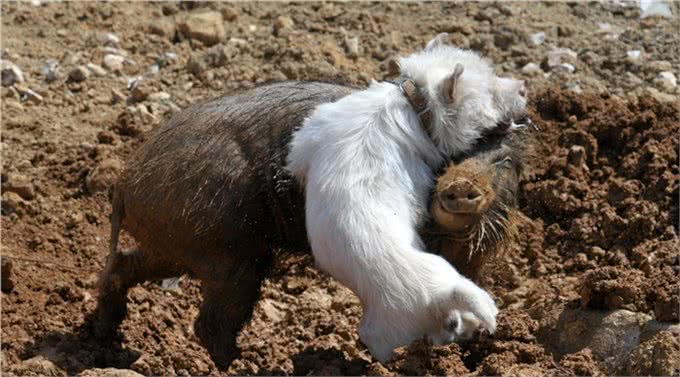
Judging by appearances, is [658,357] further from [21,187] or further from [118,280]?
[21,187]

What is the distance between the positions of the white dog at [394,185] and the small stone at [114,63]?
3.35 metres

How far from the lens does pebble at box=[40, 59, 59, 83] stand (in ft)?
27.2

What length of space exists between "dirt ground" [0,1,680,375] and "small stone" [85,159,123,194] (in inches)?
0.4

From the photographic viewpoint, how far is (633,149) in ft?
22.5

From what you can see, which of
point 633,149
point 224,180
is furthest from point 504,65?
point 224,180

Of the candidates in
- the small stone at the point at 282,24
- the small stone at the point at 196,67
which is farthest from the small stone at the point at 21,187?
the small stone at the point at 282,24

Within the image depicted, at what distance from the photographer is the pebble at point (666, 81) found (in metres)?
7.66

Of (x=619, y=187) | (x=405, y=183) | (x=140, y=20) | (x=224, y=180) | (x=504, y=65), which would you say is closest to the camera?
(x=405, y=183)

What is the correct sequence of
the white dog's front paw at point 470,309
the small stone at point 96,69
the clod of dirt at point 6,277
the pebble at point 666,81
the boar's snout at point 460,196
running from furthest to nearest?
1. the small stone at point 96,69
2. the pebble at point 666,81
3. the clod of dirt at point 6,277
4. the boar's snout at point 460,196
5. the white dog's front paw at point 470,309

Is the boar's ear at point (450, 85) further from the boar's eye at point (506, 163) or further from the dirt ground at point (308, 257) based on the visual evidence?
the dirt ground at point (308, 257)

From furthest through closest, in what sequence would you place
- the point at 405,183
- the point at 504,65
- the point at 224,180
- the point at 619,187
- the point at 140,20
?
the point at 140,20 < the point at 504,65 < the point at 619,187 < the point at 224,180 < the point at 405,183

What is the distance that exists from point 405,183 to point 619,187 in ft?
6.47

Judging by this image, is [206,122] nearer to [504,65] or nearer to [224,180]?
[224,180]

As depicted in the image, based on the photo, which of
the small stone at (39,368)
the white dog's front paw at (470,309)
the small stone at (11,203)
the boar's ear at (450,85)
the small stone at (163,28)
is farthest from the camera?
the small stone at (163,28)
